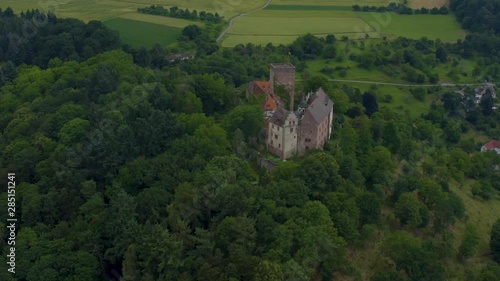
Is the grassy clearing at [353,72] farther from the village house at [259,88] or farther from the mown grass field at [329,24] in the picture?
the village house at [259,88]

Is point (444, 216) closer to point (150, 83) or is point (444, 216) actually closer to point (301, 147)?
point (301, 147)

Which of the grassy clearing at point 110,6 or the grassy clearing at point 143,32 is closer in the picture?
the grassy clearing at point 143,32

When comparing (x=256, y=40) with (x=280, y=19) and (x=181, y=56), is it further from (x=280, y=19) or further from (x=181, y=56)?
(x=181, y=56)

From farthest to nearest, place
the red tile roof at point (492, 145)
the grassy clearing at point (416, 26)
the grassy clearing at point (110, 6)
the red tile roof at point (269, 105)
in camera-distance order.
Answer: the grassy clearing at point (416, 26) < the grassy clearing at point (110, 6) < the red tile roof at point (492, 145) < the red tile roof at point (269, 105)

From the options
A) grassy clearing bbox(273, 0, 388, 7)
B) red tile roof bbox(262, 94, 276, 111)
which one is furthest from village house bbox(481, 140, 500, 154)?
grassy clearing bbox(273, 0, 388, 7)

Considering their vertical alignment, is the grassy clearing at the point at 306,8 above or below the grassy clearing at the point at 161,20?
above

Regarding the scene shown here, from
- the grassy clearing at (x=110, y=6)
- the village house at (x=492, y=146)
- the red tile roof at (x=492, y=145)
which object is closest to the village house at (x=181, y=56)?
the grassy clearing at (x=110, y=6)

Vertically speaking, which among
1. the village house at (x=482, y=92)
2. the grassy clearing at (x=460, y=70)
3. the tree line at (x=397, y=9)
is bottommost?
the village house at (x=482, y=92)

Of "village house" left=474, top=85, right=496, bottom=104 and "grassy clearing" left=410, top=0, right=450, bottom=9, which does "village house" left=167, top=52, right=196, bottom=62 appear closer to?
"village house" left=474, top=85, right=496, bottom=104
